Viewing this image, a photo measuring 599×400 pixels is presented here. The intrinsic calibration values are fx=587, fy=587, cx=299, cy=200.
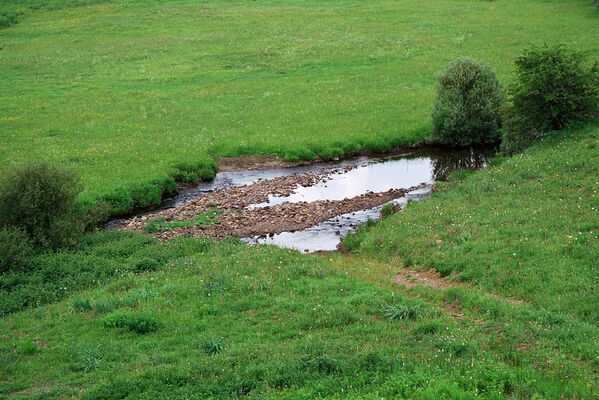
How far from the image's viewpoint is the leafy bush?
27000mm

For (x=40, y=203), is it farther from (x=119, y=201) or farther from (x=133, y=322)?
(x=133, y=322)

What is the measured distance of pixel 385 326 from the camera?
13141mm

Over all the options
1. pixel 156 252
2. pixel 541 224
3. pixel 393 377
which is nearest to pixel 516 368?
pixel 393 377

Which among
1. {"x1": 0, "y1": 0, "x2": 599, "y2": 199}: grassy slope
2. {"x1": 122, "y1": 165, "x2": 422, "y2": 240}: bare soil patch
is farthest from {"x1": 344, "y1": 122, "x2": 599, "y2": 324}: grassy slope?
{"x1": 0, "y1": 0, "x2": 599, "y2": 199}: grassy slope

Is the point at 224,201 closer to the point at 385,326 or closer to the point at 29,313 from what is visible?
the point at 29,313

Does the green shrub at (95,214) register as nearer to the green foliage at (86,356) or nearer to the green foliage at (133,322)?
the green foliage at (133,322)

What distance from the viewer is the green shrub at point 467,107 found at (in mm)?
33969

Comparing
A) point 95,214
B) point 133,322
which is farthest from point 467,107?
point 133,322

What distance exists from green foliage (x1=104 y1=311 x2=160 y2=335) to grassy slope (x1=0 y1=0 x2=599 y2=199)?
601 inches

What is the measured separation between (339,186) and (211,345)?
1866 cm

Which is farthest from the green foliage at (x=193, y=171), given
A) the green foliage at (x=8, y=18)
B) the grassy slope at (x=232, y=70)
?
the green foliage at (x=8, y=18)

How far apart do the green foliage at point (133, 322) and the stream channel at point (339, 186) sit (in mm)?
9858

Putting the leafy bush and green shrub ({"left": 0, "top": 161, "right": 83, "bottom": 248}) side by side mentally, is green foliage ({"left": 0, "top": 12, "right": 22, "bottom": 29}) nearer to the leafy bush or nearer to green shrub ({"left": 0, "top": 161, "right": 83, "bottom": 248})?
green shrub ({"left": 0, "top": 161, "right": 83, "bottom": 248})

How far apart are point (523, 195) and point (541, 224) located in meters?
3.40
